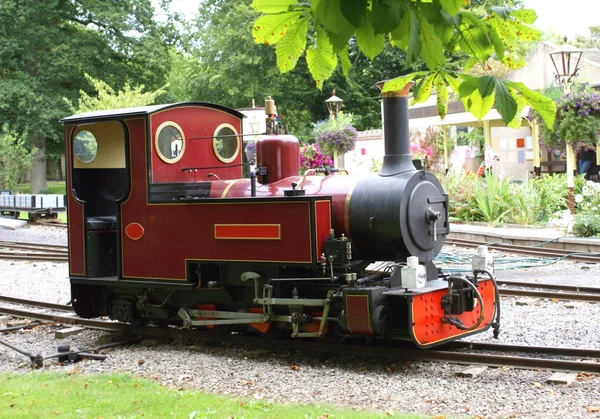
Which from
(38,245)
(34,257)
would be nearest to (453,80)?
(34,257)

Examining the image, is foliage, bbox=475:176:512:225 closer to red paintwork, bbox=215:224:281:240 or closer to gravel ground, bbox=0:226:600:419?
gravel ground, bbox=0:226:600:419

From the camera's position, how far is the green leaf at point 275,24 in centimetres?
253

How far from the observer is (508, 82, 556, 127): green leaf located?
2361 mm

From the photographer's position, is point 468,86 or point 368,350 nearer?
point 468,86

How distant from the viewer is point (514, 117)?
2.36 metres

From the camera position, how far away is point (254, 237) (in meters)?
7.12

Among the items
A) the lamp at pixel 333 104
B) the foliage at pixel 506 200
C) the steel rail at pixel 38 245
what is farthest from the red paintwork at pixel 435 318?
the lamp at pixel 333 104

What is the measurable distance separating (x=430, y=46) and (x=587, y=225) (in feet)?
42.9

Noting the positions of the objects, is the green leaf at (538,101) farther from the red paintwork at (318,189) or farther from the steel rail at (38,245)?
the steel rail at (38,245)

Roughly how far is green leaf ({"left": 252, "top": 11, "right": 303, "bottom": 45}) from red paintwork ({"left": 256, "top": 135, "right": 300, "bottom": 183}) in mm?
5076

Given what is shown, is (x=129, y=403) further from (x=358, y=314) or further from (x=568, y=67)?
(x=568, y=67)

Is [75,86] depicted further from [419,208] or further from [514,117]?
[514,117]

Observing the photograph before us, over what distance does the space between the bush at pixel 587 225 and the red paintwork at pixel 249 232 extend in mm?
9357

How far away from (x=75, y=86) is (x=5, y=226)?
16.4 m
